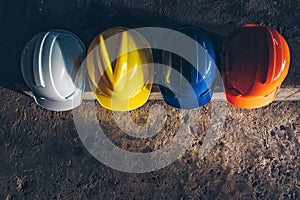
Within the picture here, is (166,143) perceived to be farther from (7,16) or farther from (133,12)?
(7,16)

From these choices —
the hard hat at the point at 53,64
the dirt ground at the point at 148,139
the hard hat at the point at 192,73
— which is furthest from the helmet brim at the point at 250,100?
the hard hat at the point at 53,64

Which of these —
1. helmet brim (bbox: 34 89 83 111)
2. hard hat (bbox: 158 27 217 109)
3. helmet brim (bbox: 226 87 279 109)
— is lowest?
helmet brim (bbox: 34 89 83 111)

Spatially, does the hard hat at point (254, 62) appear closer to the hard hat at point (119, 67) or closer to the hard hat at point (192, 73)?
the hard hat at point (192, 73)

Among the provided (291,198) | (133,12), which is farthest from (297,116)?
(133,12)

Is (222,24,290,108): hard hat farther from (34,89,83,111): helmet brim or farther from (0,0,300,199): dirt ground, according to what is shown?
(34,89,83,111): helmet brim

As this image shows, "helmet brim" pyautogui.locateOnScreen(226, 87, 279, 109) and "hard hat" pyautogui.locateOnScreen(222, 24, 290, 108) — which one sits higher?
"hard hat" pyautogui.locateOnScreen(222, 24, 290, 108)

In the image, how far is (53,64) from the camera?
14.1ft

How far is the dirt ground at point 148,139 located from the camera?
4.89 meters

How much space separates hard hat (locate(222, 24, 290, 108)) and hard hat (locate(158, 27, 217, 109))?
0.19m

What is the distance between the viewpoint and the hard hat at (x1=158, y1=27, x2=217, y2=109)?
4230 millimetres

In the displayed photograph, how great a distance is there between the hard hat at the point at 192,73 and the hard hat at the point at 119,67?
220 mm

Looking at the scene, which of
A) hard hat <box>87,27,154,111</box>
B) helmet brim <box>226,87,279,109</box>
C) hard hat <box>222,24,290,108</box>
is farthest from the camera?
helmet brim <box>226,87,279,109</box>

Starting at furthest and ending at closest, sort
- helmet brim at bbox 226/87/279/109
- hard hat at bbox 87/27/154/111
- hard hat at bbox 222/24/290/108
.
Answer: helmet brim at bbox 226/87/279/109 < hard hat at bbox 87/27/154/111 < hard hat at bbox 222/24/290/108

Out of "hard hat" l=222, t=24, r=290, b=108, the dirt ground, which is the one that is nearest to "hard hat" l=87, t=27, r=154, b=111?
the dirt ground
